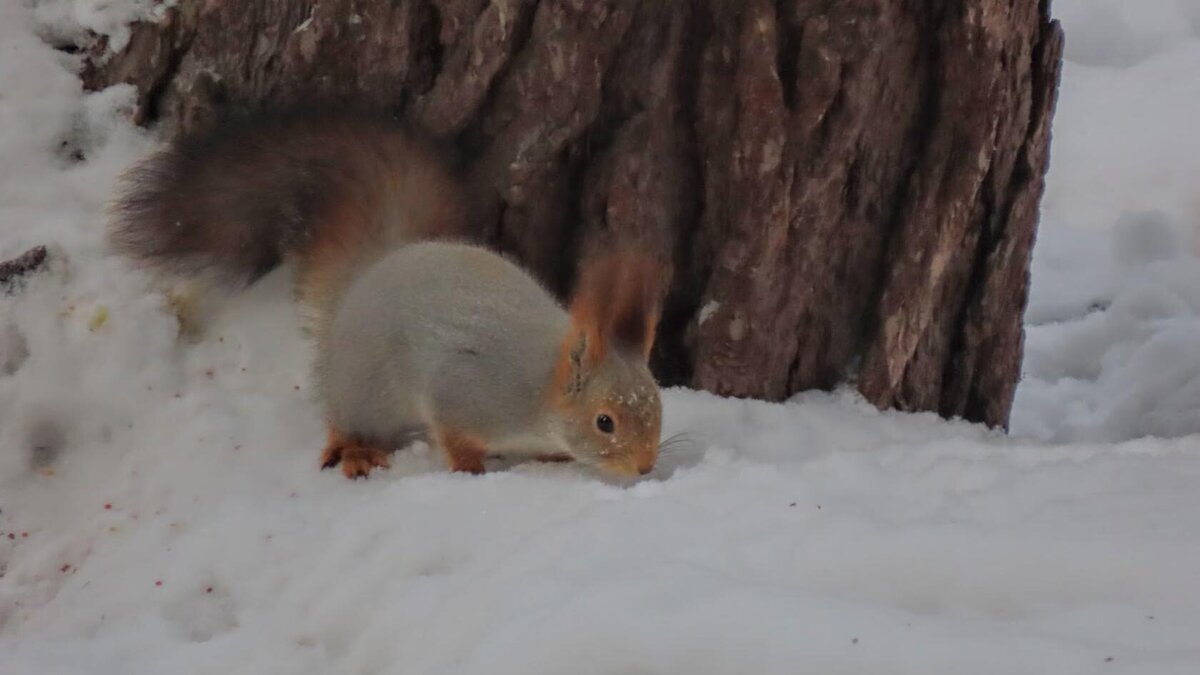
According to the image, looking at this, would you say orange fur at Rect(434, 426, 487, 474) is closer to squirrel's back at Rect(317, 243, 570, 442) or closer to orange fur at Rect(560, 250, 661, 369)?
squirrel's back at Rect(317, 243, 570, 442)

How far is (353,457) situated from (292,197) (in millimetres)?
481

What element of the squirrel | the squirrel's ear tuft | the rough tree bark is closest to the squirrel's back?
the squirrel

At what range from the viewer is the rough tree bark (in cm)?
188

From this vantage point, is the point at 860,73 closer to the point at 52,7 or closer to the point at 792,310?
the point at 792,310

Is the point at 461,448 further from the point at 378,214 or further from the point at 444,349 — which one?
the point at 378,214

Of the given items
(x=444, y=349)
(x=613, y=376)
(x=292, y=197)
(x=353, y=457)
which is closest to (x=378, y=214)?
(x=292, y=197)

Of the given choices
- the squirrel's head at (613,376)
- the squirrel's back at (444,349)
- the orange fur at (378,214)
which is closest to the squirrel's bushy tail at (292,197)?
the orange fur at (378,214)

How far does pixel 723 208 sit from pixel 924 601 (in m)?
0.91

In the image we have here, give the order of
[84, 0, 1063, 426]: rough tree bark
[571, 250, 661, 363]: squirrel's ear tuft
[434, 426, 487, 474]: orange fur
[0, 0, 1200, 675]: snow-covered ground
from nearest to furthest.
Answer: [0, 0, 1200, 675]: snow-covered ground < [571, 250, 661, 363]: squirrel's ear tuft < [434, 426, 487, 474]: orange fur < [84, 0, 1063, 426]: rough tree bark

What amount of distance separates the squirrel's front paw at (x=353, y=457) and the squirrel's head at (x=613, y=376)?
28 centimetres

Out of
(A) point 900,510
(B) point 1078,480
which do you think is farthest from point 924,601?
(B) point 1078,480

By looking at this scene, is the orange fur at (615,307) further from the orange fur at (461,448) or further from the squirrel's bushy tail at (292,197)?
the squirrel's bushy tail at (292,197)

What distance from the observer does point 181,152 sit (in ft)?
6.30

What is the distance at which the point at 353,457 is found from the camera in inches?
69.0
